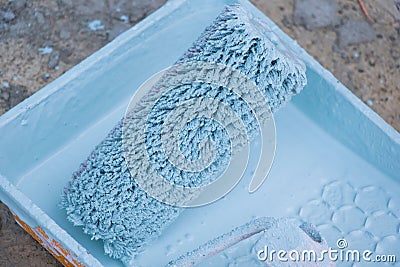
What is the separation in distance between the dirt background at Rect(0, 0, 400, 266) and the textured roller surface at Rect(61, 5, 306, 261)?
18.6 inches

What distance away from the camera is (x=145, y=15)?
1416mm

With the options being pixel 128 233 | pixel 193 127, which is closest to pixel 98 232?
pixel 128 233

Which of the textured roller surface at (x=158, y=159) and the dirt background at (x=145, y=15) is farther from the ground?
the textured roller surface at (x=158, y=159)

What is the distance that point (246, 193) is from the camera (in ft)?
3.24

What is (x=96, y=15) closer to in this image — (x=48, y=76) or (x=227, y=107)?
(x=48, y=76)

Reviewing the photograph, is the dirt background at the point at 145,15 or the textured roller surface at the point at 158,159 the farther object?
the dirt background at the point at 145,15

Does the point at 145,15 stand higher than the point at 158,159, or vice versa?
the point at 158,159

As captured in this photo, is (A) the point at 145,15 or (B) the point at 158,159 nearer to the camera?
(B) the point at 158,159

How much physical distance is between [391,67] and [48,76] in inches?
29.5

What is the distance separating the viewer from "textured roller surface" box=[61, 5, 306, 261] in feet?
2.67

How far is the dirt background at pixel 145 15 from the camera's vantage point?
132cm

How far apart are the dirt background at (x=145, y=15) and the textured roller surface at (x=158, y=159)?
18.6 inches

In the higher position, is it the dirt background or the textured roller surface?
the textured roller surface

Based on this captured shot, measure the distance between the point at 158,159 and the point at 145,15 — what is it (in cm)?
64
